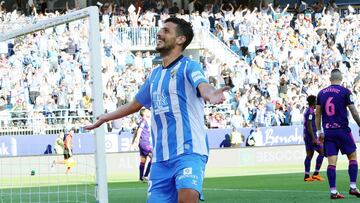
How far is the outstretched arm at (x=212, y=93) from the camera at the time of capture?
755cm

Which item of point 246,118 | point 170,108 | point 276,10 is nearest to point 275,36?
point 276,10

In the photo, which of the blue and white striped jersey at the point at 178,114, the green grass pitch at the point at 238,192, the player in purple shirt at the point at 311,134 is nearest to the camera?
the blue and white striped jersey at the point at 178,114

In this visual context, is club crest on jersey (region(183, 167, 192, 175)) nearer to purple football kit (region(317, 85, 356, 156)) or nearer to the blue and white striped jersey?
the blue and white striped jersey

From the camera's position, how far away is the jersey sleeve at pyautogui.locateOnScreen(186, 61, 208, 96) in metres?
8.37

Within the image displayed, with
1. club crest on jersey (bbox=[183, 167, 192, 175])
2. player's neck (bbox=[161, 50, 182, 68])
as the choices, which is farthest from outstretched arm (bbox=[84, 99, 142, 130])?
club crest on jersey (bbox=[183, 167, 192, 175])

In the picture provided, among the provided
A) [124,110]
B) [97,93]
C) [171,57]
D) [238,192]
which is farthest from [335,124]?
[171,57]

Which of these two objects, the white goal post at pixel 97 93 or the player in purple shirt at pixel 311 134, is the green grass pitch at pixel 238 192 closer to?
the player in purple shirt at pixel 311 134

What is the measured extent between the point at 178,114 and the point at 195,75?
1.36ft

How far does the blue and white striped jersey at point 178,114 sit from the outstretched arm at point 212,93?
31 cm

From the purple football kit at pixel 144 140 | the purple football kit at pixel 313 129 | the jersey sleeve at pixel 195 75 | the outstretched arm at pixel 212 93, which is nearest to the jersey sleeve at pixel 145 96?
the jersey sleeve at pixel 195 75

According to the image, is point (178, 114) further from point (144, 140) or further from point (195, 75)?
point (144, 140)

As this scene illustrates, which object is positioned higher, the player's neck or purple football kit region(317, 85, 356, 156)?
the player's neck

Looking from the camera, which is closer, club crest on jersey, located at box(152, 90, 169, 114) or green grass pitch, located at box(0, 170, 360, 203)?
club crest on jersey, located at box(152, 90, 169, 114)

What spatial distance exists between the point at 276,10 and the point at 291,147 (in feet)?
41.5
